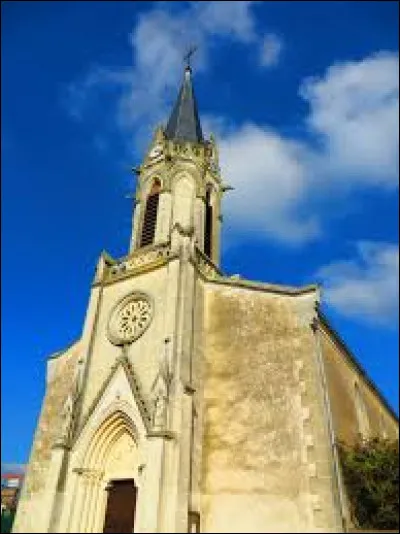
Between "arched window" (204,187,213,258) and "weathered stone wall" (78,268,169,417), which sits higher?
"arched window" (204,187,213,258)

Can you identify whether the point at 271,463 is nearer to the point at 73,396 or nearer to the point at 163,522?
the point at 163,522

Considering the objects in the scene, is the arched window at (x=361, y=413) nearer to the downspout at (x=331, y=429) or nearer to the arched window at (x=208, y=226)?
the downspout at (x=331, y=429)

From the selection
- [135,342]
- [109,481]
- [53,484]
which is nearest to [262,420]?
[135,342]

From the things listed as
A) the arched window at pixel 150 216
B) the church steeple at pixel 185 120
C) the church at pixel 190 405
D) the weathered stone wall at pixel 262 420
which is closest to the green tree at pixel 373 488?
the church at pixel 190 405

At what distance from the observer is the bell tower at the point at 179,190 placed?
21.9 meters

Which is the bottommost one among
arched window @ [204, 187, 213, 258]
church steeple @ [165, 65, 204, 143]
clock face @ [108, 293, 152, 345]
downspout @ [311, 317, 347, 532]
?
downspout @ [311, 317, 347, 532]

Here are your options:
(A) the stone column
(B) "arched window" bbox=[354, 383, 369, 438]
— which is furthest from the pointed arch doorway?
(B) "arched window" bbox=[354, 383, 369, 438]

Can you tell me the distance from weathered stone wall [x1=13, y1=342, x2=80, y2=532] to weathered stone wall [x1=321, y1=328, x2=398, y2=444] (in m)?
9.32

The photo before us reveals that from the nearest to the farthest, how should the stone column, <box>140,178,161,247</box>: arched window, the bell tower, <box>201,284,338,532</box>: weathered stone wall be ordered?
→ <box>201,284,338,532</box>: weathered stone wall < the stone column < the bell tower < <box>140,178,161,247</box>: arched window

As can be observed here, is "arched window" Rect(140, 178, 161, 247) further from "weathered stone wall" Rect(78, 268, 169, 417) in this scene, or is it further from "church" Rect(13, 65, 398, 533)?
"weathered stone wall" Rect(78, 268, 169, 417)

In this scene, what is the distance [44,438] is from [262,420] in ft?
29.4

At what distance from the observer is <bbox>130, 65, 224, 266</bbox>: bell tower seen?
21.9 meters

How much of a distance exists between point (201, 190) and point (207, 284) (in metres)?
4.86

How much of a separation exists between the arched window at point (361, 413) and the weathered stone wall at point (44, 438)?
1117 cm
